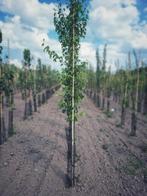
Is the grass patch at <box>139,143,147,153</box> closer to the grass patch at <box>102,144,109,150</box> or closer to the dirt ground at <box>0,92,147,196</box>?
the dirt ground at <box>0,92,147,196</box>

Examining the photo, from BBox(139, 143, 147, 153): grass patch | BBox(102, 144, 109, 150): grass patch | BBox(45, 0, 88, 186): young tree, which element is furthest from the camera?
BBox(102, 144, 109, 150): grass patch

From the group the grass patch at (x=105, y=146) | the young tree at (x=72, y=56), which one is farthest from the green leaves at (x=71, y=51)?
the grass patch at (x=105, y=146)

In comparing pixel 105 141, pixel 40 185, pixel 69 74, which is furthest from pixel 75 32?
pixel 105 141

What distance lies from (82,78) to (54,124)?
1518 centimetres

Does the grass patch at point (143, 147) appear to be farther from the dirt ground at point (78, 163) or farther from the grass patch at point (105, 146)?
the grass patch at point (105, 146)

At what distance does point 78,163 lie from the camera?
14.4m

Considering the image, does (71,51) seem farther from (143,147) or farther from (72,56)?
(143,147)

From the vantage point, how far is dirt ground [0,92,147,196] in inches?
444

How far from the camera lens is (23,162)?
14352 mm

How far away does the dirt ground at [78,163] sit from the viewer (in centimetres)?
1127

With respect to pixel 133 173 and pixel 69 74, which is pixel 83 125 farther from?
pixel 69 74

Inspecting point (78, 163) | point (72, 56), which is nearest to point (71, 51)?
point (72, 56)

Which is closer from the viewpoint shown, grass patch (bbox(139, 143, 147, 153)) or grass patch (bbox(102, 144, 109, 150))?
grass patch (bbox(139, 143, 147, 153))

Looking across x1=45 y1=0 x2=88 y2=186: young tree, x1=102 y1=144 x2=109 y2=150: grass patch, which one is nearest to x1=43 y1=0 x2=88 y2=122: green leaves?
x1=45 y1=0 x2=88 y2=186: young tree
